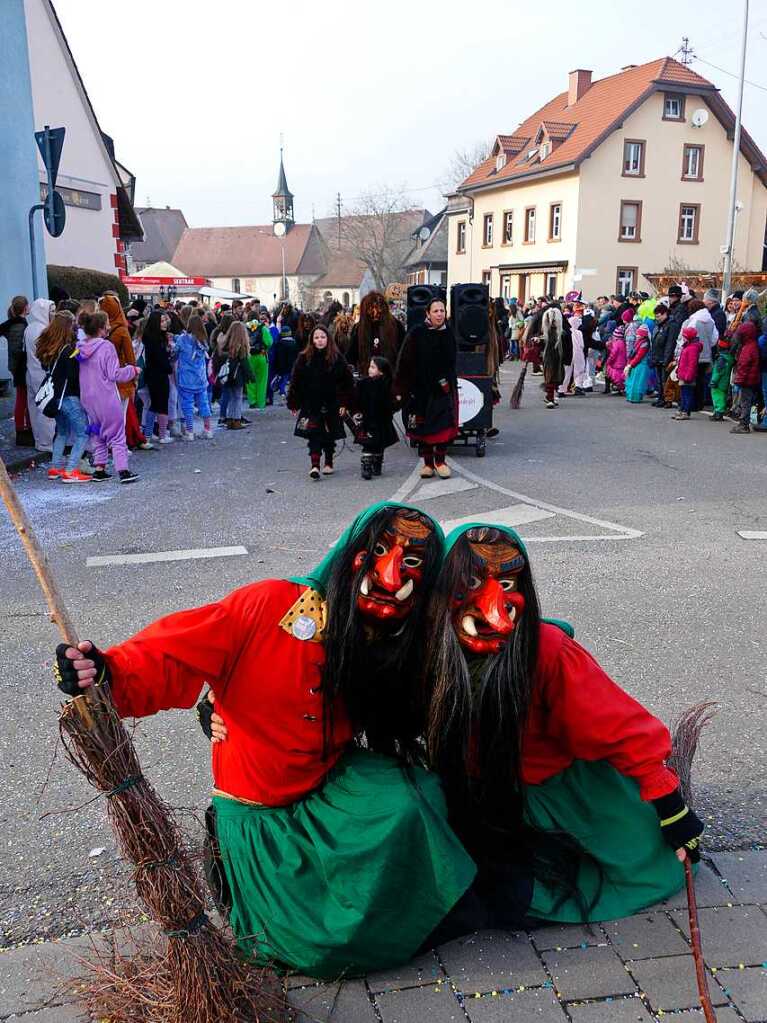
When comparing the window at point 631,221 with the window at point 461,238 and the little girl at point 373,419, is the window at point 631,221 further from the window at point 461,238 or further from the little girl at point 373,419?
the little girl at point 373,419

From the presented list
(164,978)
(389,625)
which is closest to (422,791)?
(389,625)

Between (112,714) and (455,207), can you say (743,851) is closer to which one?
(112,714)

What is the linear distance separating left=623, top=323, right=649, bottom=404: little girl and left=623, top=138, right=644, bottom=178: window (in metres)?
27.1

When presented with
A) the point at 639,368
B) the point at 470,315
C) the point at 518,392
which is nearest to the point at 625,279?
the point at 639,368

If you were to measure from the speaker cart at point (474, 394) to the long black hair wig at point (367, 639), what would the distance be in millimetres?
8786

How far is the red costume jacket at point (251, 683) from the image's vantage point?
8.16ft

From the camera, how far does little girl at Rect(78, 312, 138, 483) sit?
9.54 meters

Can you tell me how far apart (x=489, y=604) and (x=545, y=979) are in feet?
3.37

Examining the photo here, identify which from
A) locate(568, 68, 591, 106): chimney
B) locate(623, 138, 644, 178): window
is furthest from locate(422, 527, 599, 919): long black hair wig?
locate(568, 68, 591, 106): chimney

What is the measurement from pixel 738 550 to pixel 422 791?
204 inches

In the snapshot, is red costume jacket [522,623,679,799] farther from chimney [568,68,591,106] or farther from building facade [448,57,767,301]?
chimney [568,68,591,106]

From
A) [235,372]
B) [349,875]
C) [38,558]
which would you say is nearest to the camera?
[38,558]

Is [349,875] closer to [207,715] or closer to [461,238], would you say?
[207,715]

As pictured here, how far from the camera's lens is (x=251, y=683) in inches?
103
